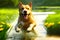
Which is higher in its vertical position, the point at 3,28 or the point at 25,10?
the point at 25,10

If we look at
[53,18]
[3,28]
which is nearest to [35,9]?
[53,18]

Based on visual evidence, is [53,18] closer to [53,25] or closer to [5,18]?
[53,25]

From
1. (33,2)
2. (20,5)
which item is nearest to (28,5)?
(20,5)

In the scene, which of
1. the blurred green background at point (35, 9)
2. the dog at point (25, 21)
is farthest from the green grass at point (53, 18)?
the dog at point (25, 21)

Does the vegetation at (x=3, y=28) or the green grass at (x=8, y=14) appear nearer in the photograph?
the vegetation at (x=3, y=28)

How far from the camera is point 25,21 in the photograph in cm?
146

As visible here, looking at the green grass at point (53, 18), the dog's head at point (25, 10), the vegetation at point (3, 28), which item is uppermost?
the dog's head at point (25, 10)

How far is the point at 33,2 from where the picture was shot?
1634 mm

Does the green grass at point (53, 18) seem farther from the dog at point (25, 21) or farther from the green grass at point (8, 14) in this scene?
the green grass at point (8, 14)

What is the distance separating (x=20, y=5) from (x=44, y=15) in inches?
7.6

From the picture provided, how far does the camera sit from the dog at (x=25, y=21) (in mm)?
1449

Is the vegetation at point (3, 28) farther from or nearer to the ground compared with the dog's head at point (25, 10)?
nearer to the ground

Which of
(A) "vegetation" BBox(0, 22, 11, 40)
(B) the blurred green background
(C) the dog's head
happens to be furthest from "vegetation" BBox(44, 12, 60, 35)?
(A) "vegetation" BBox(0, 22, 11, 40)

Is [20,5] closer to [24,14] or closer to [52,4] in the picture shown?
[24,14]
